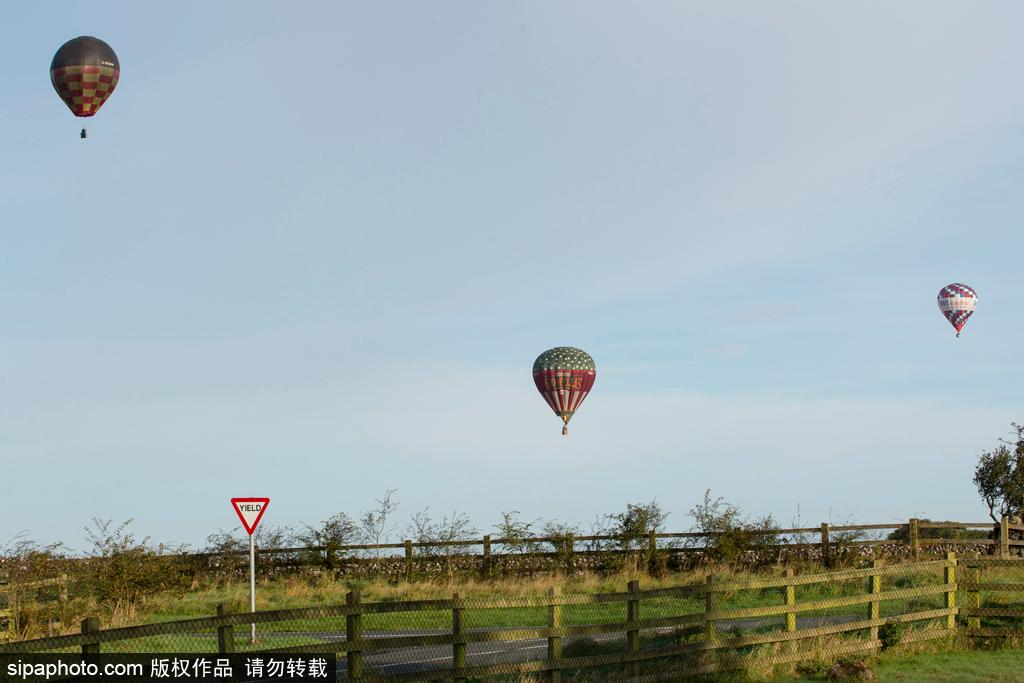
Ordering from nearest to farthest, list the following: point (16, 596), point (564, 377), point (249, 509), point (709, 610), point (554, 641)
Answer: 1. point (554, 641)
2. point (709, 610)
3. point (16, 596)
4. point (249, 509)
5. point (564, 377)

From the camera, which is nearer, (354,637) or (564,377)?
(354,637)

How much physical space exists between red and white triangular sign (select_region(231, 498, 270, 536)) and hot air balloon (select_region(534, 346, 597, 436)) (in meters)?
25.5

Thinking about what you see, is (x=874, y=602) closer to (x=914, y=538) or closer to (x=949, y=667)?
(x=949, y=667)

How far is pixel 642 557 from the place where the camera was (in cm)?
4141

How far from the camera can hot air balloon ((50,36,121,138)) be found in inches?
1542

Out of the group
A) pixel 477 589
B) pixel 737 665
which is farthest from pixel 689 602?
pixel 737 665

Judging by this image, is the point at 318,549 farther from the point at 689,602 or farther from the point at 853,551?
the point at 853,551

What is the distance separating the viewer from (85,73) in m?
39.0

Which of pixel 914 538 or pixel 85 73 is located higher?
pixel 85 73

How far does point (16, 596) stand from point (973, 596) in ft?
58.6

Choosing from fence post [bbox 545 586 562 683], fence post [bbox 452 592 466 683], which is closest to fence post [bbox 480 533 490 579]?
fence post [bbox 545 586 562 683]

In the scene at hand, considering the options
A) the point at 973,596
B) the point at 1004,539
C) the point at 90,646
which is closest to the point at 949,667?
the point at 973,596

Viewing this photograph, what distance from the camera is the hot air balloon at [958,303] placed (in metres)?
62.7

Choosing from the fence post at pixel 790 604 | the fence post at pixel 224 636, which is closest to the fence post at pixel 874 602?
the fence post at pixel 790 604
